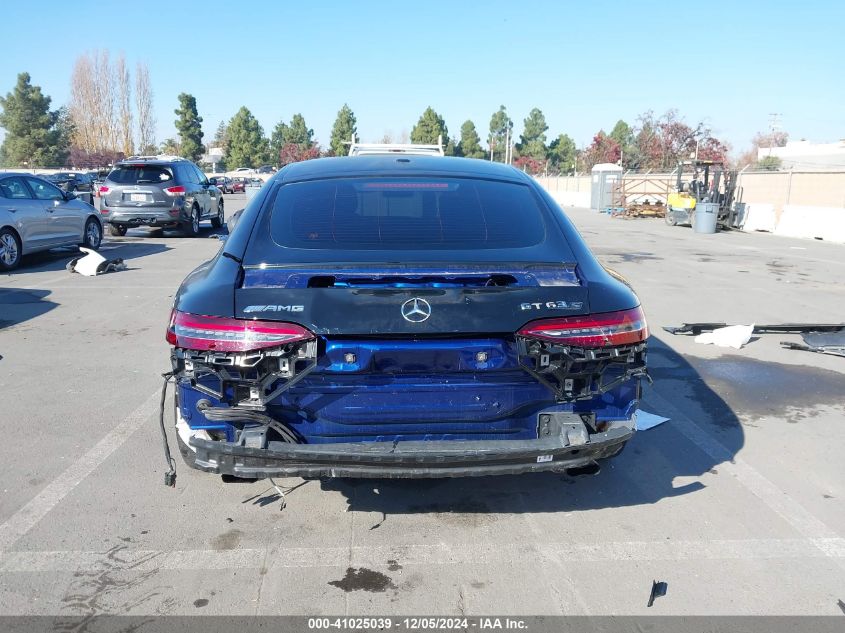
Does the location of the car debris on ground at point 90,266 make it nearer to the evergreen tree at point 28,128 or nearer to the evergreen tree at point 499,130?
the evergreen tree at point 28,128

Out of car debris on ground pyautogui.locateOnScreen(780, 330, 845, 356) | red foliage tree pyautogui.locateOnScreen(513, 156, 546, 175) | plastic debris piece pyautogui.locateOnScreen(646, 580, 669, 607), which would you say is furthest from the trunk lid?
red foliage tree pyautogui.locateOnScreen(513, 156, 546, 175)

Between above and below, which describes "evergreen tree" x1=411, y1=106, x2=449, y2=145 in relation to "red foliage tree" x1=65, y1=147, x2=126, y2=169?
above

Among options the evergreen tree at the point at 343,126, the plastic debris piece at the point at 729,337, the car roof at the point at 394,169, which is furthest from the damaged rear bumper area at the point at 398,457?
the evergreen tree at the point at 343,126

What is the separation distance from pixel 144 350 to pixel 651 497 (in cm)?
515

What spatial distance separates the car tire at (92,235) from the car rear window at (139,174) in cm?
258

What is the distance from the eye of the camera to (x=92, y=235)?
14.2m

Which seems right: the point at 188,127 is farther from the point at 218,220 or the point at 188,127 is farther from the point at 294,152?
the point at 218,220

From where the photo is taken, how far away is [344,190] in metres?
3.82

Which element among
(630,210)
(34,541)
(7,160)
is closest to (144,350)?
(34,541)

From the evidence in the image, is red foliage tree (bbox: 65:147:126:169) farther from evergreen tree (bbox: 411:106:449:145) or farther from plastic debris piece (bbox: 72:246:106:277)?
plastic debris piece (bbox: 72:246:106:277)

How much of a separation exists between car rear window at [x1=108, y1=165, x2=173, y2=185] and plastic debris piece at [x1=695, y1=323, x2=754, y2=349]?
1363 centimetres

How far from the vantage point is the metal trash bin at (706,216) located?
76.1 feet

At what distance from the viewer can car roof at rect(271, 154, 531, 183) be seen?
4.01 metres

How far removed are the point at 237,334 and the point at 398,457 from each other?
2.79ft
